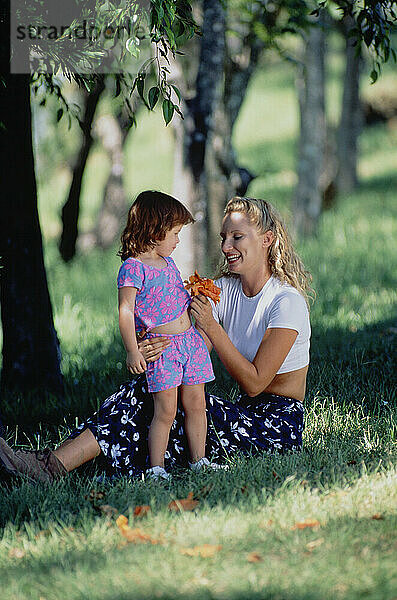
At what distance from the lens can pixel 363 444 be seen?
4305 millimetres

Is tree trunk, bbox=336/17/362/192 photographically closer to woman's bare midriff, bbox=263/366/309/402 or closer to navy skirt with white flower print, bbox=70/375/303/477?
woman's bare midriff, bbox=263/366/309/402

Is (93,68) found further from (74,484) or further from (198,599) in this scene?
(198,599)

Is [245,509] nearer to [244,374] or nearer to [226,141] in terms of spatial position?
[244,374]

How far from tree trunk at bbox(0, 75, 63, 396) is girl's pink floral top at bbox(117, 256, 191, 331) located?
5.42 ft

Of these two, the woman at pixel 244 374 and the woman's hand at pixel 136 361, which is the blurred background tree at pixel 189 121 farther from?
the woman's hand at pixel 136 361

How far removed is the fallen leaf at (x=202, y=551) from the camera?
2.96 m

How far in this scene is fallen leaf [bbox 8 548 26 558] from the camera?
10.3 feet

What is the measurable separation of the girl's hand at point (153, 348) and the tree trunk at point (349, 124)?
1160 centimetres

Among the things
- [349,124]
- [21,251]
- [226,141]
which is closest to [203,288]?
[21,251]

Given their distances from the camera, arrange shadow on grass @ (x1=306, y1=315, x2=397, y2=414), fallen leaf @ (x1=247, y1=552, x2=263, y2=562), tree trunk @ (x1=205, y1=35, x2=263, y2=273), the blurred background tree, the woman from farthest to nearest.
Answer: tree trunk @ (x1=205, y1=35, x2=263, y2=273), shadow on grass @ (x1=306, y1=315, x2=397, y2=414), the blurred background tree, the woman, fallen leaf @ (x1=247, y1=552, x2=263, y2=562)

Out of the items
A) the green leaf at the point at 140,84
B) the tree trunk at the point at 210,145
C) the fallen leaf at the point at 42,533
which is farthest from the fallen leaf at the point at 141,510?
the tree trunk at the point at 210,145

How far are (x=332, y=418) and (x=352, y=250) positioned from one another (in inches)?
285

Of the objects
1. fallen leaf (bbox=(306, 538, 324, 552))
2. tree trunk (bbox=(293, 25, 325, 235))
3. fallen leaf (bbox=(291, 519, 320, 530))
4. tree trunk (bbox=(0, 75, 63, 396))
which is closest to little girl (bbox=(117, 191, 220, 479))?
fallen leaf (bbox=(291, 519, 320, 530))

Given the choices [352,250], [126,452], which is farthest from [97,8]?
[352,250]
